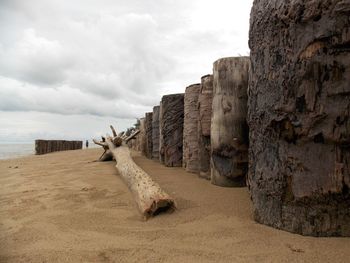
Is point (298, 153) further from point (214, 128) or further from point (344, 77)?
point (214, 128)

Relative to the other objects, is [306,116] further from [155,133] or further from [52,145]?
[52,145]

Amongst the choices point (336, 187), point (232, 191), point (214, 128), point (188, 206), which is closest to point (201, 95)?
point (214, 128)

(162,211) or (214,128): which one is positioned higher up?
(214,128)

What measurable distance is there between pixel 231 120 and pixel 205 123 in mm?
597

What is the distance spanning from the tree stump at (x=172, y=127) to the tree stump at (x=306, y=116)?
3127 millimetres

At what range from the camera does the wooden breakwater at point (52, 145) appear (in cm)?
1296

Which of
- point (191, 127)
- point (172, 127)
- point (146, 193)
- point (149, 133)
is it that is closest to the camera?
point (146, 193)

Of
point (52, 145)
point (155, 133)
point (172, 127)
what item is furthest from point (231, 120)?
point (52, 145)

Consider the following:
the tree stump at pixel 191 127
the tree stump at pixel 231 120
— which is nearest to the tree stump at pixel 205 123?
the tree stump at pixel 191 127

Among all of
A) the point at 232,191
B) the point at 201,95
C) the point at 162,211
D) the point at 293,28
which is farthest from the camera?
the point at 201,95

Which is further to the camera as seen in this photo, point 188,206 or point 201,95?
point 201,95

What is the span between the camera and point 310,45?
2.03 meters

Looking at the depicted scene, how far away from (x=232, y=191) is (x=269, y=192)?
109 cm

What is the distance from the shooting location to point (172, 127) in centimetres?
543
